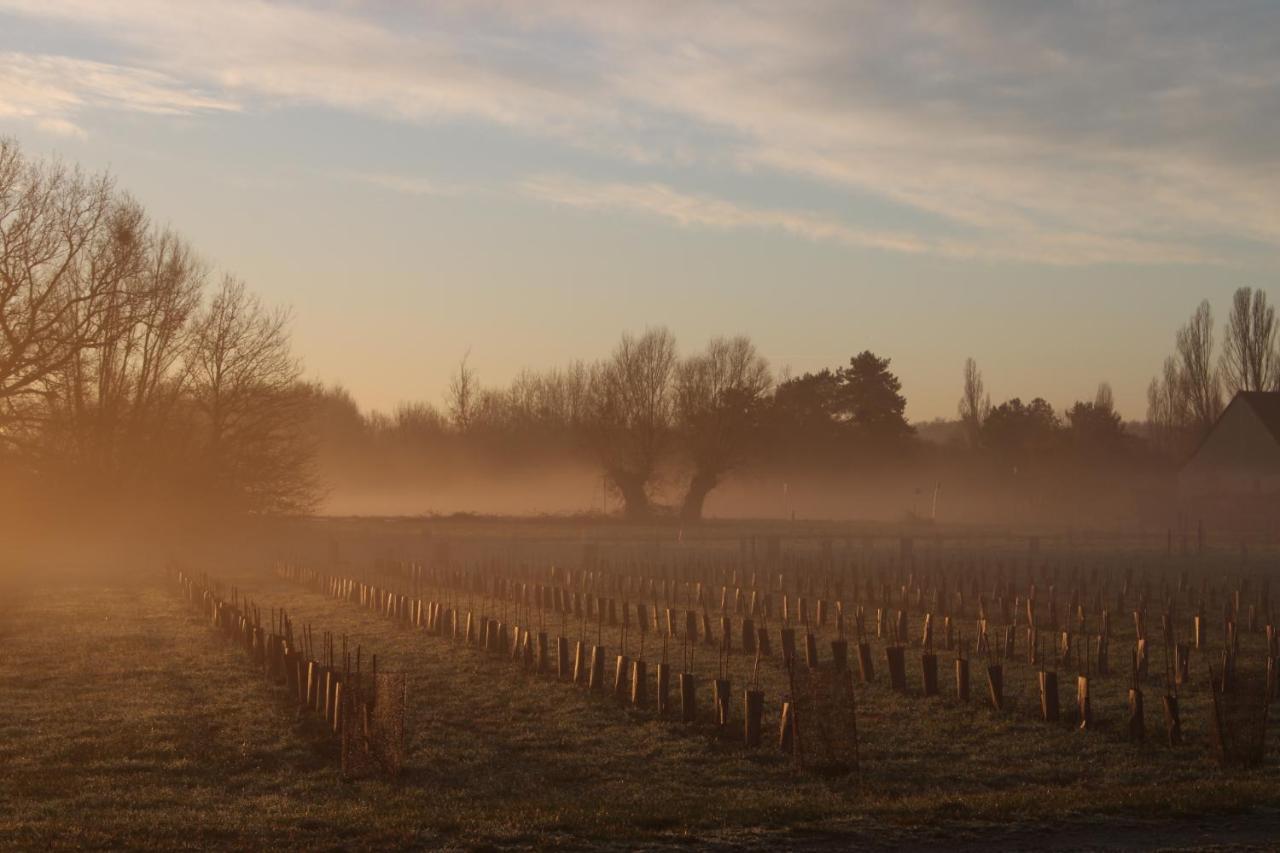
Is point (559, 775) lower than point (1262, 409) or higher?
lower

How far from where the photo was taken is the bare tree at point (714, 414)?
6650 centimetres

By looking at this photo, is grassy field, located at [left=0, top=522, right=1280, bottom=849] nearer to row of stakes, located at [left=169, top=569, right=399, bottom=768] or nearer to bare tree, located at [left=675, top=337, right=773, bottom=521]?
row of stakes, located at [left=169, top=569, right=399, bottom=768]

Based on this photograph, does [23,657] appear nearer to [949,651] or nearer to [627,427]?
[949,651]

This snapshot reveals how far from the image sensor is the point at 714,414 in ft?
220

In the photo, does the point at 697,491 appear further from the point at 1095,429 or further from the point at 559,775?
the point at 559,775

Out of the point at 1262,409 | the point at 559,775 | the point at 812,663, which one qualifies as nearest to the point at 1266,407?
the point at 1262,409

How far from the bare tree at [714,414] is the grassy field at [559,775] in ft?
155

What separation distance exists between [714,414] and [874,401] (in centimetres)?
1593

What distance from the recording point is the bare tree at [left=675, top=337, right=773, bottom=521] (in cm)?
6650

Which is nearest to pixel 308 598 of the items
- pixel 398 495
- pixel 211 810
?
pixel 211 810

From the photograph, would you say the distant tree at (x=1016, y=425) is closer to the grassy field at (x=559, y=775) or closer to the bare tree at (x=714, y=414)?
the bare tree at (x=714, y=414)

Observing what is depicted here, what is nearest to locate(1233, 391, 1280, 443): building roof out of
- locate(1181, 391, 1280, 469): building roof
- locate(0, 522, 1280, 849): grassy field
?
locate(1181, 391, 1280, 469): building roof

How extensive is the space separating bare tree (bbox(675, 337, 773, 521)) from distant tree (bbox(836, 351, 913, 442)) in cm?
1185

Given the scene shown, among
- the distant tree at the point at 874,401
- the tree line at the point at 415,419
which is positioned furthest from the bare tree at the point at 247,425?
the distant tree at the point at 874,401
